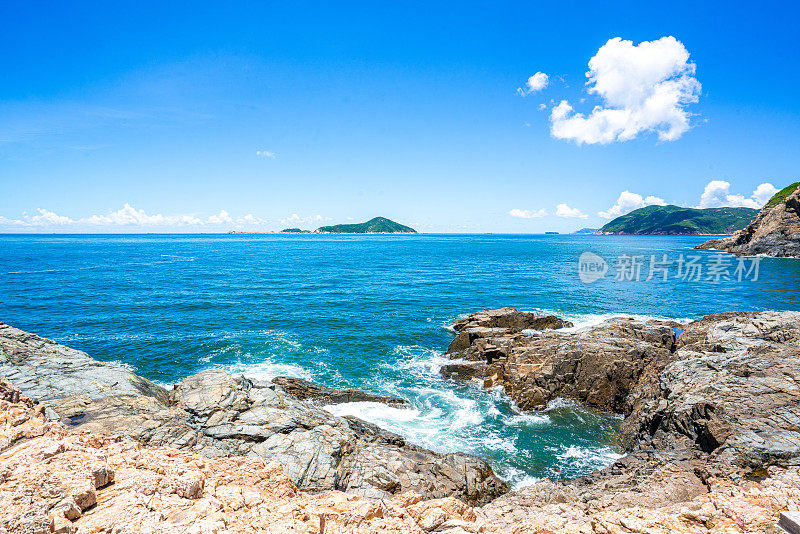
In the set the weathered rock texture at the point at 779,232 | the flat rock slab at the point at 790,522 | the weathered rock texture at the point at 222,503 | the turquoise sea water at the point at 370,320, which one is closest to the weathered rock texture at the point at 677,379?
the turquoise sea water at the point at 370,320

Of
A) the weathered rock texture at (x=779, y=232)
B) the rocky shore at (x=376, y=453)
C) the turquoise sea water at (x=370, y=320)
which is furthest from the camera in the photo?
the weathered rock texture at (x=779, y=232)

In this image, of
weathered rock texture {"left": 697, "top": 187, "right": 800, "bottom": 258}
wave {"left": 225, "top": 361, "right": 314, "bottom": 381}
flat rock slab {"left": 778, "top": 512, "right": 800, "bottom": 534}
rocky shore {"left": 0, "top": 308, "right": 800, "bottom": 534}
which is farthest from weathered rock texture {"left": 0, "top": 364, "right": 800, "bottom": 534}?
weathered rock texture {"left": 697, "top": 187, "right": 800, "bottom": 258}

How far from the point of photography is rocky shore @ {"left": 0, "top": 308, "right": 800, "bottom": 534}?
7.84 meters

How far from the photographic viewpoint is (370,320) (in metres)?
45.9

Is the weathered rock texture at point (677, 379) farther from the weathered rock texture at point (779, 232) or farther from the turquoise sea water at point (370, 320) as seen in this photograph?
the weathered rock texture at point (779, 232)

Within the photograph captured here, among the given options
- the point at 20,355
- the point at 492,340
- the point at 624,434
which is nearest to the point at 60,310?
the point at 20,355

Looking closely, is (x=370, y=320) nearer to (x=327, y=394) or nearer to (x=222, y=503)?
(x=327, y=394)

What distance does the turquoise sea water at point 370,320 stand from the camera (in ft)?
76.3

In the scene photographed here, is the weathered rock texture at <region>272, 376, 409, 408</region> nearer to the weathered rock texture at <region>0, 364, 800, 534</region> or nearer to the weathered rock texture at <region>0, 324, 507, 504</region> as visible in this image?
the weathered rock texture at <region>0, 324, 507, 504</region>

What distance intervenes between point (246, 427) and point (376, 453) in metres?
5.90

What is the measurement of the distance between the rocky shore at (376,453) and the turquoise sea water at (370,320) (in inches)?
127

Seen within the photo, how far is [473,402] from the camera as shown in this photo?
88.3 ft

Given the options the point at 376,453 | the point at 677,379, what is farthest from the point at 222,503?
the point at 677,379

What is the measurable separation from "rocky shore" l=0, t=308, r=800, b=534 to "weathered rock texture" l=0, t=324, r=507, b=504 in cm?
9
